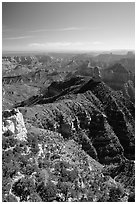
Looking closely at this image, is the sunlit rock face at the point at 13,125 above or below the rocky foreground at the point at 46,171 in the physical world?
above

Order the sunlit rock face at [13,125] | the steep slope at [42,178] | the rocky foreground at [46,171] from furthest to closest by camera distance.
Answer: the sunlit rock face at [13,125], the rocky foreground at [46,171], the steep slope at [42,178]

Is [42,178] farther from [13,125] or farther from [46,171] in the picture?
[13,125]

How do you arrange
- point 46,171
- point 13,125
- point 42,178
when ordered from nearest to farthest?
point 42,178, point 46,171, point 13,125

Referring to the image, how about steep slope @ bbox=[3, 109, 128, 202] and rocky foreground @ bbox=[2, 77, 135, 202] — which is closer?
steep slope @ bbox=[3, 109, 128, 202]

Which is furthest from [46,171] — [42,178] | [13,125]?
[13,125]

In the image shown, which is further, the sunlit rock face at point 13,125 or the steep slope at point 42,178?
the sunlit rock face at point 13,125

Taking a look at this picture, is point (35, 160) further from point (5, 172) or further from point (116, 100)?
point (116, 100)

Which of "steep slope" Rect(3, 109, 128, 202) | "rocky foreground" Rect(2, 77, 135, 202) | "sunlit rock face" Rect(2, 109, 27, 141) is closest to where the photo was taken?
"steep slope" Rect(3, 109, 128, 202)

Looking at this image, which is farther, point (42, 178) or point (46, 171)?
point (46, 171)

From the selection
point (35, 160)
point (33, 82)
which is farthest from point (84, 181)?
point (33, 82)
